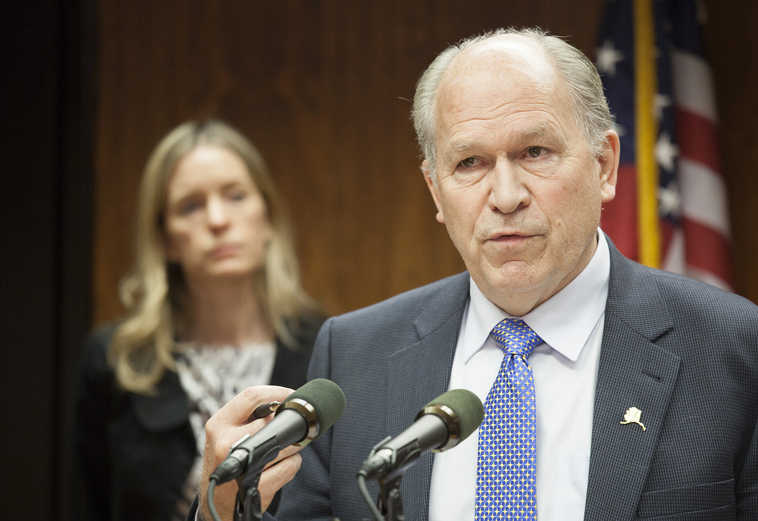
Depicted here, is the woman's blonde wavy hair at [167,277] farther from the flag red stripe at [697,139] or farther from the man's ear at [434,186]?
the flag red stripe at [697,139]

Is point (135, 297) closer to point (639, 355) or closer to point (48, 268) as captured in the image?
point (48, 268)

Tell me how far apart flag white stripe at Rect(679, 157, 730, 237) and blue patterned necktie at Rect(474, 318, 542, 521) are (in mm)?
2073

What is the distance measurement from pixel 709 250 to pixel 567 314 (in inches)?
79.7

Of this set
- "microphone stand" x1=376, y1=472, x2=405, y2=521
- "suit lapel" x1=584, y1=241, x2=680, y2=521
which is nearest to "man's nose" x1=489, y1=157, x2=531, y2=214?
"suit lapel" x1=584, y1=241, x2=680, y2=521

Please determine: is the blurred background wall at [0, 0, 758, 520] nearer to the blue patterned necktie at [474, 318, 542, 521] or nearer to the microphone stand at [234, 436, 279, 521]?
the blue patterned necktie at [474, 318, 542, 521]

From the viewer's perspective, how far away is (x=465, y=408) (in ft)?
4.58

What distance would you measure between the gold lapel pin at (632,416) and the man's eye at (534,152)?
0.52m

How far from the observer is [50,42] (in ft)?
13.6

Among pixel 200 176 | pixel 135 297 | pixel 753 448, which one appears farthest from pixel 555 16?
pixel 753 448

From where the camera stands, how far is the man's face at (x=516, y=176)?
179cm

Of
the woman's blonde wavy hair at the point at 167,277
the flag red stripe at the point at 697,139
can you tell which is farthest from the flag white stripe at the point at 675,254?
the woman's blonde wavy hair at the point at 167,277

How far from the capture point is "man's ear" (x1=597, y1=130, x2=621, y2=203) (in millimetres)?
1939

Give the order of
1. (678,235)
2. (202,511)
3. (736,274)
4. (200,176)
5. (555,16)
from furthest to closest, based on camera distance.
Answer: (555,16)
(736,274)
(678,235)
(200,176)
(202,511)

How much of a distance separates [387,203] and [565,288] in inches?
102
